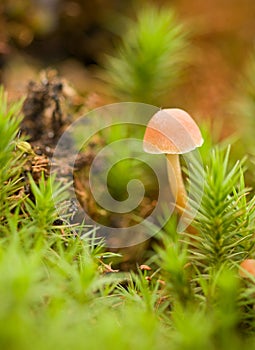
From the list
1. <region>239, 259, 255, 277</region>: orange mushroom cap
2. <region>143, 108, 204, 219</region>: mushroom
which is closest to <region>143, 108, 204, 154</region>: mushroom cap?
<region>143, 108, 204, 219</region>: mushroom

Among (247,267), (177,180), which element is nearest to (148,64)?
(177,180)

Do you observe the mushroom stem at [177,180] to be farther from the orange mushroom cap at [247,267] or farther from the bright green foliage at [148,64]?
the bright green foliage at [148,64]

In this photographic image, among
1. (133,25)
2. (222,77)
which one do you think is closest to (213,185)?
(222,77)

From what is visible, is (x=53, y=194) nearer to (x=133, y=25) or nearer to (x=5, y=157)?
(x=5, y=157)

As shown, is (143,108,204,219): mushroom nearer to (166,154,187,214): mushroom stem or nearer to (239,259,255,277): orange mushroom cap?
(166,154,187,214): mushroom stem

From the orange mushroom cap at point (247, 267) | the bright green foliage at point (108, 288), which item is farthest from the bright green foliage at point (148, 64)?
the orange mushroom cap at point (247, 267)
